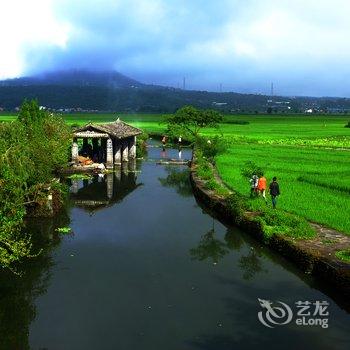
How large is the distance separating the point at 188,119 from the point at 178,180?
21682 millimetres

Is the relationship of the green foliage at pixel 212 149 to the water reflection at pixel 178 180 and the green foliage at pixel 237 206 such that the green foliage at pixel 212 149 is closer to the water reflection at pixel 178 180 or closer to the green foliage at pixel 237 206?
the water reflection at pixel 178 180

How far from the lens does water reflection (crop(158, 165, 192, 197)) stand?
33.6 meters

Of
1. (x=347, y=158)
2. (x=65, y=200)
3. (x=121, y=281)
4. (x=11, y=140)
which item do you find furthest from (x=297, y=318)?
(x=347, y=158)

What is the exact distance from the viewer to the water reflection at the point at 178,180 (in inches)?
1321

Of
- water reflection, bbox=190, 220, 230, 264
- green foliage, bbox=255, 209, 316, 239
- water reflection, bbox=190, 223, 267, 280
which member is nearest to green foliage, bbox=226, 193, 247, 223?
water reflection, bbox=190, 223, 267, 280

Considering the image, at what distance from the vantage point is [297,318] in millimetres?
13789

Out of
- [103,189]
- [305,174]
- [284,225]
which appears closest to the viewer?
[284,225]

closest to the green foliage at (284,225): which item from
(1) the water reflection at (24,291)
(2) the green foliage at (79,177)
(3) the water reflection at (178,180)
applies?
(1) the water reflection at (24,291)

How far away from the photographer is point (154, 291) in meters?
15.7

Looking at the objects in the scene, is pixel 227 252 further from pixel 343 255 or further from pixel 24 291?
pixel 24 291

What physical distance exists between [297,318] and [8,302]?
8.82 meters

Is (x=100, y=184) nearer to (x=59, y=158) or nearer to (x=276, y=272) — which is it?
(x=59, y=158)

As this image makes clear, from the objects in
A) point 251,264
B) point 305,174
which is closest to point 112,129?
point 305,174

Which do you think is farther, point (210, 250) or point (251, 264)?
point (210, 250)
